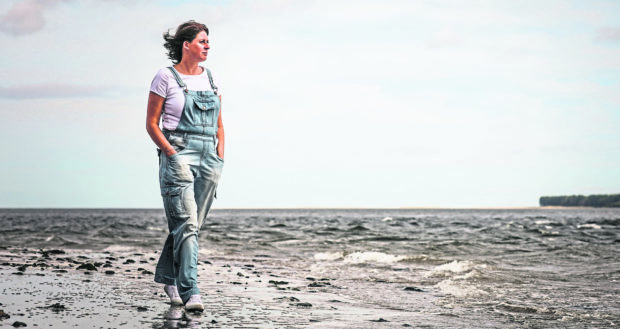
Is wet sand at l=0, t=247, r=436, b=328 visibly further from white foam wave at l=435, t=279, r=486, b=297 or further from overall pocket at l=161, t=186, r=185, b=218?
overall pocket at l=161, t=186, r=185, b=218

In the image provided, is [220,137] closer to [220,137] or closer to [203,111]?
[220,137]

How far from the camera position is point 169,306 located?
5641 mm

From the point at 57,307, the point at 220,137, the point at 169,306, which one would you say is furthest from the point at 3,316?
the point at 220,137

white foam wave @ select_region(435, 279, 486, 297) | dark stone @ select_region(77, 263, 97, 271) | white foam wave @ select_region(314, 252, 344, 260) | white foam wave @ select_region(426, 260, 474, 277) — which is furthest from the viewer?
white foam wave @ select_region(314, 252, 344, 260)

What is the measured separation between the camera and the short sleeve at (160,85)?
17.5 feet

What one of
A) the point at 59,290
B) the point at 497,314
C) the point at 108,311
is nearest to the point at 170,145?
the point at 108,311

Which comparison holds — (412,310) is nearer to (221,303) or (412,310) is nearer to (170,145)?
(221,303)

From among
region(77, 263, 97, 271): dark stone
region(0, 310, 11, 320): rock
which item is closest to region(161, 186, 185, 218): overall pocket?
region(0, 310, 11, 320): rock

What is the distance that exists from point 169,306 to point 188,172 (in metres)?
1.39

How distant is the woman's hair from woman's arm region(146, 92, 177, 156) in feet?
1.75

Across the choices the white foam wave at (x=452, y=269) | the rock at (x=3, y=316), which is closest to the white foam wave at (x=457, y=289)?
the white foam wave at (x=452, y=269)

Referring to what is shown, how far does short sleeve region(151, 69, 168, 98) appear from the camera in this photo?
17.5ft

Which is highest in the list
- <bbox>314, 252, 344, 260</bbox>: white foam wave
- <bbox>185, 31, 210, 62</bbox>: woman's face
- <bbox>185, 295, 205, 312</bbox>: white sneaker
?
<bbox>185, 31, 210, 62</bbox>: woman's face

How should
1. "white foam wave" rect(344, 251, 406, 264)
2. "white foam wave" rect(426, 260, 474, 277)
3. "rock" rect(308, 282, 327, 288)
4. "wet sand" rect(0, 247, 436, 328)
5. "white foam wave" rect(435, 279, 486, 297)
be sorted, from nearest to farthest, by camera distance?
1. "wet sand" rect(0, 247, 436, 328)
2. "white foam wave" rect(435, 279, 486, 297)
3. "rock" rect(308, 282, 327, 288)
4. "white foam wave" rect(426, 260, 474, 277)
5. "white foam wave" rect(344, 251, 406, 264)
